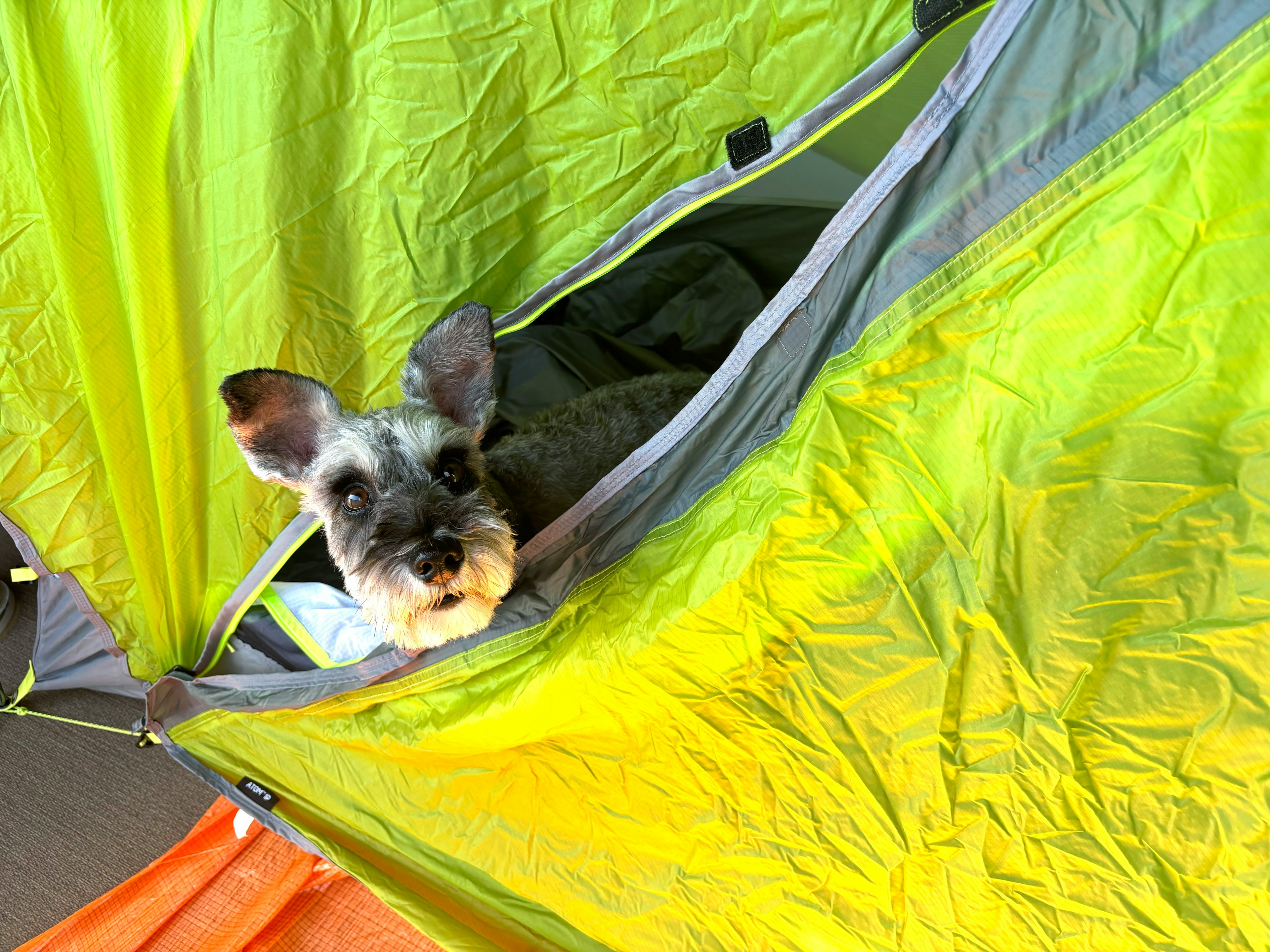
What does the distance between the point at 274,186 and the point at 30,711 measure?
2339mm

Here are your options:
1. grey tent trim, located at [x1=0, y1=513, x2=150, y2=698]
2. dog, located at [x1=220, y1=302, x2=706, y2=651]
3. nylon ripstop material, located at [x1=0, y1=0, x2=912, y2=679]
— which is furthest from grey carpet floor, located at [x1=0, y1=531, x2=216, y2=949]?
dog, located at [x1=220, y1=302, x2=706, y2=651]

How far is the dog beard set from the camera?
1.72 m

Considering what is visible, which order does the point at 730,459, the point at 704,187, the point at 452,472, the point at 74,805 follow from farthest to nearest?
the point at 74,805
the point at 452,472
the point at 704,187
the point at 730,459

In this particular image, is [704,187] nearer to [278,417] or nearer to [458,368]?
[458,368]

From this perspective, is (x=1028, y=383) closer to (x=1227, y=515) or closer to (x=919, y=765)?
(x=1227, y=515)

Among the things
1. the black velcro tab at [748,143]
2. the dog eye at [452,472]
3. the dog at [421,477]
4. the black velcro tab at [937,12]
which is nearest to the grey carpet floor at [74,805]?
the dog at [421,477]

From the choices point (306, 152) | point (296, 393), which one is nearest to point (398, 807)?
point (296, 393)

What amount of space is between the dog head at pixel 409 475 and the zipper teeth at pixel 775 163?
0.70ft

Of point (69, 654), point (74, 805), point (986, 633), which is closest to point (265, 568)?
point (69, 654)

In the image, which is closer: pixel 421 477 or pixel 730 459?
pixel 730 459

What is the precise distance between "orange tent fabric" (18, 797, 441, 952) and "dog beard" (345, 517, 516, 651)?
108 cm

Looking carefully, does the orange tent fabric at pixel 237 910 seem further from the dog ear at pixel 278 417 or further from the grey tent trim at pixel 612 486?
the dog ear at pixel 278 417

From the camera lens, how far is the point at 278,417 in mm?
1934

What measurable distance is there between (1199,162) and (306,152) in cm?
→ 175
